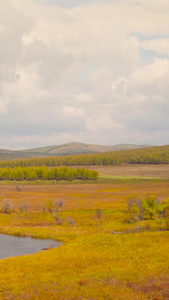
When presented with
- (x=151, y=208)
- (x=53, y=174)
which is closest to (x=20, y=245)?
(x=151, y=208)

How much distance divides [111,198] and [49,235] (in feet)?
170

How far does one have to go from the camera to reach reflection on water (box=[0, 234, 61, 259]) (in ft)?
164

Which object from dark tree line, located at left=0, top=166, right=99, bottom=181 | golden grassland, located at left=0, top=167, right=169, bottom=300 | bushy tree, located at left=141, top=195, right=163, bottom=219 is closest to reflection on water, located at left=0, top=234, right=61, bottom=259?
golden grassland, located at left=0, top=167, right=169, bottom=300

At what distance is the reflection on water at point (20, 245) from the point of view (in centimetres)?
4991

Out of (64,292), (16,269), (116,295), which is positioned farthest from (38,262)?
(116,295)

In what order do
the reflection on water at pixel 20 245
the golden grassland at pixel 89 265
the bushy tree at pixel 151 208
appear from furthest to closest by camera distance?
the bushy tree at pixel 151 208 < the reflection on water at pixel 20 245 < the golden grassland at pixel 89 265

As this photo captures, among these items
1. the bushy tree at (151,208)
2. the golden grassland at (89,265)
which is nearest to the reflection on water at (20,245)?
the golden grassland at (89,265)

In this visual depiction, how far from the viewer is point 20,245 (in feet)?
179

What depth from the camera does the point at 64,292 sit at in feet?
88.3

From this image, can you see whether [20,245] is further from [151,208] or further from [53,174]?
[53,174]

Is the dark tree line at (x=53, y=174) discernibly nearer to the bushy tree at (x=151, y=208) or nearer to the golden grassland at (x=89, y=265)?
the bushy tree at (x=151, y=208)

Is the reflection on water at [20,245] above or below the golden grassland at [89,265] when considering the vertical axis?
below

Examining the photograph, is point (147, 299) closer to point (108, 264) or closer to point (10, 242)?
point (108, 264)

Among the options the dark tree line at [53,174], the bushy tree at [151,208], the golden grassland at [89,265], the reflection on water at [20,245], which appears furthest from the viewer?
the dark tree line at [53,174]
